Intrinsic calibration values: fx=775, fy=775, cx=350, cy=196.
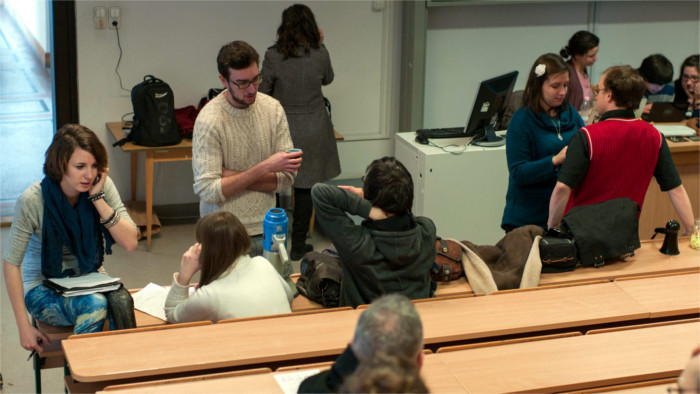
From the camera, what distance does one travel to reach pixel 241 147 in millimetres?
3281

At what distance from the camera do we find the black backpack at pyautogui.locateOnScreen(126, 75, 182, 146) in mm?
5219

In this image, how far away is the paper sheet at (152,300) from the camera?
9.70 feet

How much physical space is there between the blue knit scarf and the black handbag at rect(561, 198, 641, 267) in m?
1.93

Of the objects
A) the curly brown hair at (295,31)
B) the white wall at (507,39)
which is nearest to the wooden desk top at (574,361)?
the curly brown hair at (295,31)

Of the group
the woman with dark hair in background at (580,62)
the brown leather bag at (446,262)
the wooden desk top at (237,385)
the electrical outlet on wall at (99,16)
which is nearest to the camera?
the wooden desk top at (237,385)

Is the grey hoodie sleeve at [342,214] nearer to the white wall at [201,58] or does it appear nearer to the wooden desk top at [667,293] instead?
the wooden desk top at [667,293]

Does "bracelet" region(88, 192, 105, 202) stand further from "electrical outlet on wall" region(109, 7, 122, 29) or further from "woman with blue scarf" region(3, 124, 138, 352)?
"electrical outlet on wall" region(109, 7, 122, 29)

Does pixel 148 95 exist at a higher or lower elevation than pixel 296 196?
higher

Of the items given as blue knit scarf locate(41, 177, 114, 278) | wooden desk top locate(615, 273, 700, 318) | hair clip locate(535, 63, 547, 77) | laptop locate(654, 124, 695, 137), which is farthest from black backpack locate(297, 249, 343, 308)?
laptop locate(654, 124, 695, 137)

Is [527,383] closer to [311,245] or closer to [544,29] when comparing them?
[311,245]

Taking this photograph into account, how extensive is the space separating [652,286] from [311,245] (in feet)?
9.01

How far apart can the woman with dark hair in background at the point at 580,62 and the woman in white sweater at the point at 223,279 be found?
3.12 m

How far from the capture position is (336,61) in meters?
6.19

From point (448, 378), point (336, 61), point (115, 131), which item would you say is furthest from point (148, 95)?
point (448, 378)
